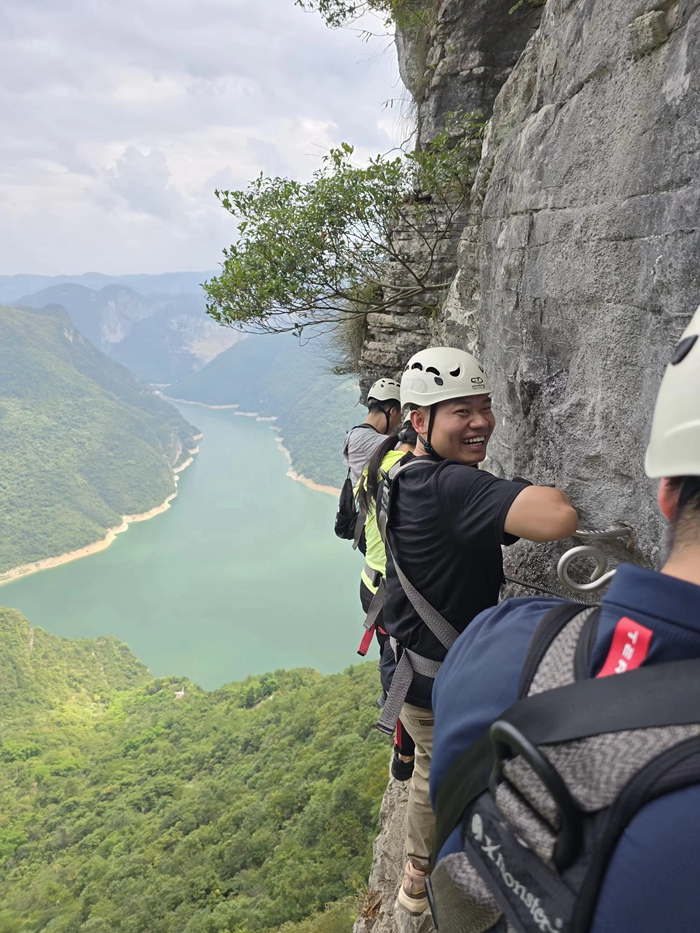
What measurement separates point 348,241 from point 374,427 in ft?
8.40

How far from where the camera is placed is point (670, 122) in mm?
1790

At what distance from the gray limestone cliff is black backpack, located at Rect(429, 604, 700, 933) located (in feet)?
4.48

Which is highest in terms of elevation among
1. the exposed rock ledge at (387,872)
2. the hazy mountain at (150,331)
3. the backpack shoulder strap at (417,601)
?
the hazy mountain at (150,331)

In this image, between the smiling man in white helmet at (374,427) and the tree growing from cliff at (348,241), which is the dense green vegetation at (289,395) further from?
the smiling man in white helmet at (374,427)

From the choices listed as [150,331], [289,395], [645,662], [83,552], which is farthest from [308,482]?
[150,331]

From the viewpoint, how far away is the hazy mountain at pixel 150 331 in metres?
172

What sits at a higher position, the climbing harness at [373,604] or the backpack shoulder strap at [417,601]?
the backpack shoulder strap at [417,601]

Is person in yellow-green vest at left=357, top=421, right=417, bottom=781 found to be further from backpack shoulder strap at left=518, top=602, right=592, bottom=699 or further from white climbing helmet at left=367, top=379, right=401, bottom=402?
white climbing helmet at left=367, top=379, right=401, bottom=402

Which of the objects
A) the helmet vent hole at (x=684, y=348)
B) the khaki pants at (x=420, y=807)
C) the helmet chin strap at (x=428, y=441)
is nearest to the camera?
the helmet vent hole at (x=684, y=348)

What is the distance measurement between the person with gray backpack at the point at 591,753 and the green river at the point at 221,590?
149 ft

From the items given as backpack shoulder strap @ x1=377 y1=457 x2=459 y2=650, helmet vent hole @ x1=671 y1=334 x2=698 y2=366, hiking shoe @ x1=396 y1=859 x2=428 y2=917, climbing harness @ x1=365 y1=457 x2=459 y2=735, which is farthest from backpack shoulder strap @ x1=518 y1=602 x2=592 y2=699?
hiking shoe @ x1=396 y1=859 x2=428 y2=917

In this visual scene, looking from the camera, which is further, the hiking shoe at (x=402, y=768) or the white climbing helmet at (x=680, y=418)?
the hiking shoe at (x=402, y=768)

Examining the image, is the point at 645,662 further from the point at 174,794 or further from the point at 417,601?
the point at 174,794

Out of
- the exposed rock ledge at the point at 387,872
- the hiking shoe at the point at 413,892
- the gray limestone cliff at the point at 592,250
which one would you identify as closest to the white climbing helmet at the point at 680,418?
the gray limestone cliff at the point at 592,250
